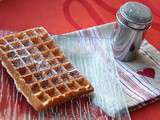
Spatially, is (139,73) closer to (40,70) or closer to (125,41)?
(125,41)

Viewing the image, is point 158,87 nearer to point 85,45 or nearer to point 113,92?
point 113,92

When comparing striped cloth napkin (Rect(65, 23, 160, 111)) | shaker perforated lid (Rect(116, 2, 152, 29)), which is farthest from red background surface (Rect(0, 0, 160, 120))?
shaker perforated lid (Rect(116, 2, 152, 29))

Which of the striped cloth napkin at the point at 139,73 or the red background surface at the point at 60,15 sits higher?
the red background surface at the point at 60,15

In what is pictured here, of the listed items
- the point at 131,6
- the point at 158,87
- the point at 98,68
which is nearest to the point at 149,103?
the point at 158,87

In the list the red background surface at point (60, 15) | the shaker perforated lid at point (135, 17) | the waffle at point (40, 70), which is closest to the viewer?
the waffle at point (40, 70)

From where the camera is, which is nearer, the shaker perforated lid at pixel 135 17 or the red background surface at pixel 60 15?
the shaker perforated lid at pixel 135 17

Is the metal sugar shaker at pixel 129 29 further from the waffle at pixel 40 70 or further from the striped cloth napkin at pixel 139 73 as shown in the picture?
the waffle at pixel 40 70

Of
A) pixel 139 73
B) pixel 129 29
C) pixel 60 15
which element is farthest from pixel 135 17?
pixel 60 15

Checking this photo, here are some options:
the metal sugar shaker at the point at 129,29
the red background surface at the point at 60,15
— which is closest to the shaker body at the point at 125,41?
the metal sugar shaker at the point at 129,29
